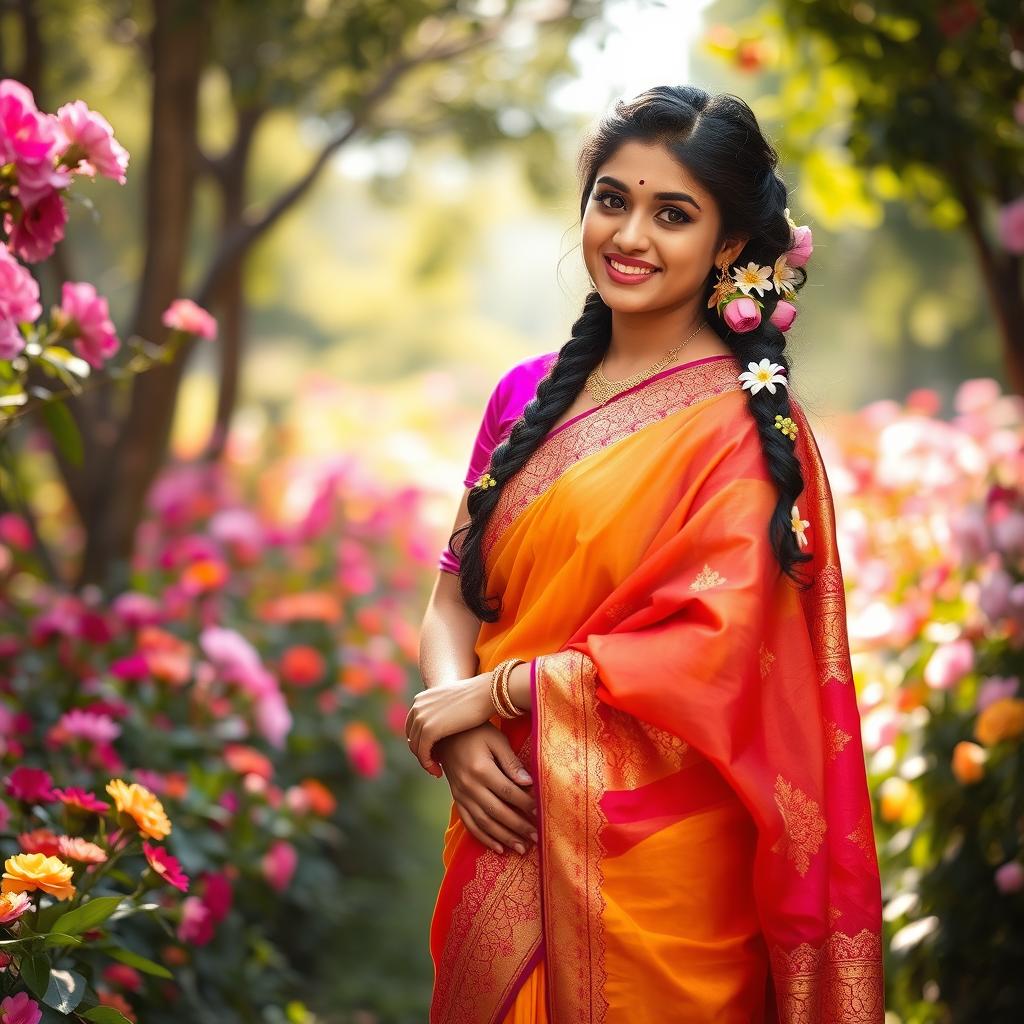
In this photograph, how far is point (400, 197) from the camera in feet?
24.7

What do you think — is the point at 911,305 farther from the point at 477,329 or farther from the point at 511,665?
the point at 511,665

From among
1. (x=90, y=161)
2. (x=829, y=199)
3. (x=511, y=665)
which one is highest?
(x=829, y=199)

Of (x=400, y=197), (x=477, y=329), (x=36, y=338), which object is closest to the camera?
(x=36, y=338)

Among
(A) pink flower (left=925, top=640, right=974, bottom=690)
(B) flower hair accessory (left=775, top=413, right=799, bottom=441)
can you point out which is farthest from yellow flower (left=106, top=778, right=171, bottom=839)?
(A) pink flower (left=925, top=640, right=974, bottom=690)

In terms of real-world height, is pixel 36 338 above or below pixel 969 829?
above

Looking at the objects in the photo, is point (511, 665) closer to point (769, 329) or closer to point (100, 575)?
point (769, 329)

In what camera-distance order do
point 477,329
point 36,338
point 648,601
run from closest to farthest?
point 648,601 → point 36,338 → point 477,329

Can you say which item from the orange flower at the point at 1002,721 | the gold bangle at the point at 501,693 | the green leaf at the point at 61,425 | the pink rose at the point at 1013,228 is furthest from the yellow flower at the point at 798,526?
the pink rose at the point at 1013,228

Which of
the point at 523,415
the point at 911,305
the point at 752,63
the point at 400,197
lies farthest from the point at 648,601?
the point at 911,305

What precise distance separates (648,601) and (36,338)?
105 cm

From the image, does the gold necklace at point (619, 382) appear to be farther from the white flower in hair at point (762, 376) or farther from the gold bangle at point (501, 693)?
the gold bangle at point (501, 693)

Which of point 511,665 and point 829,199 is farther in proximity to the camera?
point 829,199

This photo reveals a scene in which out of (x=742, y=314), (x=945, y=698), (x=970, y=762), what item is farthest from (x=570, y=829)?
(x=945, y=698)

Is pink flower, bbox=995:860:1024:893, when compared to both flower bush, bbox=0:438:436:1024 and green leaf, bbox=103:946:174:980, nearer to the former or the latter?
flower bush, bbox=0:438:436:1024
